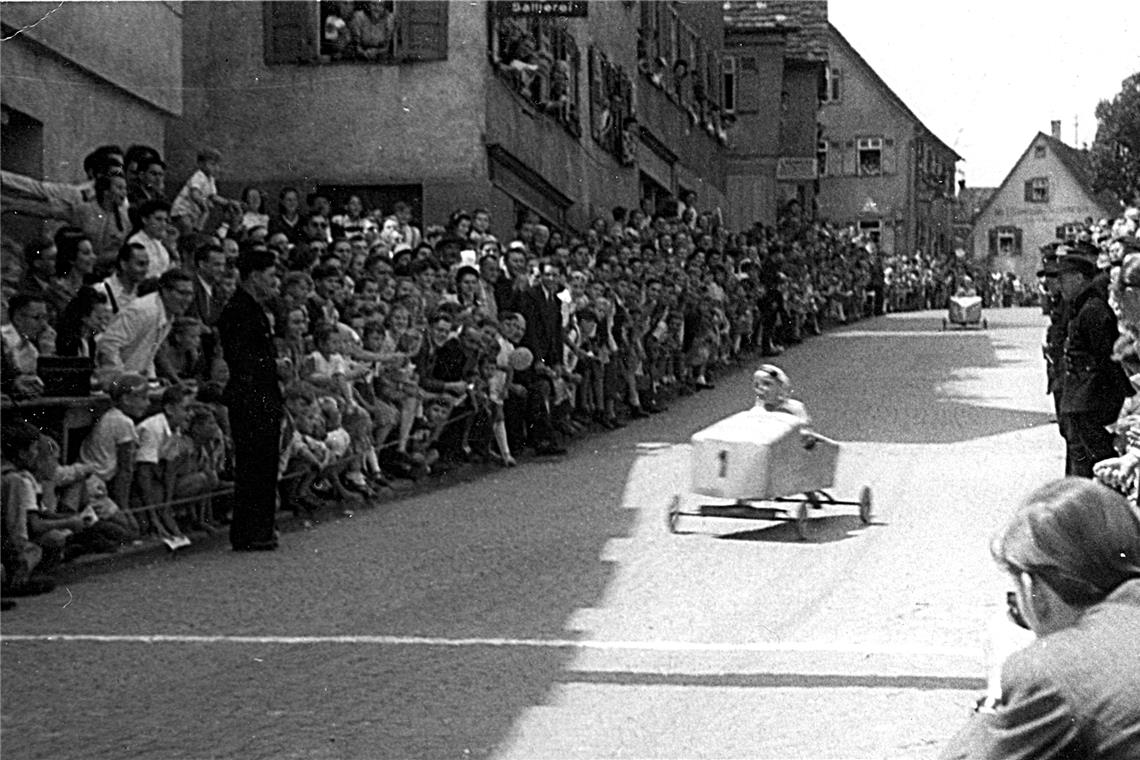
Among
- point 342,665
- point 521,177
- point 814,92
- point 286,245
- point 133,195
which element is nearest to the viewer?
point 342,665

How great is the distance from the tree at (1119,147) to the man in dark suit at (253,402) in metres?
31.1

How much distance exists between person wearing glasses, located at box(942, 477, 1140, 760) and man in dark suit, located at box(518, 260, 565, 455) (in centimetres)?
1658

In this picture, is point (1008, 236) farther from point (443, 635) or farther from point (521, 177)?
point (443, 635)

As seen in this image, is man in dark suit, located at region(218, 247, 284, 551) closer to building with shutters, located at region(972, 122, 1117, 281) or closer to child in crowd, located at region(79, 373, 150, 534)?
child in crowd, located at region(79, 373, 150, 534)

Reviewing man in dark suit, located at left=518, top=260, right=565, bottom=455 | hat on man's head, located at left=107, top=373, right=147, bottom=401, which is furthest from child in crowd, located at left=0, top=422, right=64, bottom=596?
man in dark suit, located at left=518, top=260, right=565, bottom=455

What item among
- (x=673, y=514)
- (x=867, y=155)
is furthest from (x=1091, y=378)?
(x=867, y=155)

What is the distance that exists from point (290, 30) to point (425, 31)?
182 centimetres

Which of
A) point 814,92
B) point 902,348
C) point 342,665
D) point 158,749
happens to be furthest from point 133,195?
point 814,92

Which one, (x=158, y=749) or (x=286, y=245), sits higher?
(x=286, y=245)

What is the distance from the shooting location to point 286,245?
16922mm

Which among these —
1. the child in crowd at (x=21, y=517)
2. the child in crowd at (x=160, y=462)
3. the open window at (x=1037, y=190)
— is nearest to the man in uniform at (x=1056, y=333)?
the child in crowd at (x=160, y=462)

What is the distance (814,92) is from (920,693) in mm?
59503

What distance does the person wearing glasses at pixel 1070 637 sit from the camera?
3205 millimetres

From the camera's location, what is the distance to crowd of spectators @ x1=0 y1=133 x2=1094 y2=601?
12.6 metres
